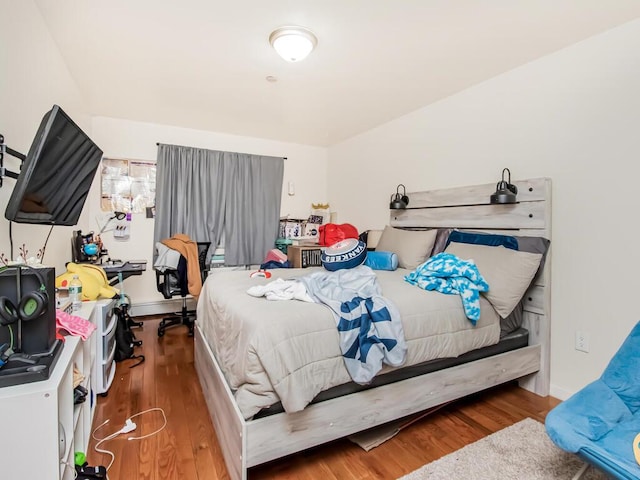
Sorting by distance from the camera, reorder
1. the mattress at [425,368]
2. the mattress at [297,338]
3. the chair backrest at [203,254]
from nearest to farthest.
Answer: the mattress at [297,338]
the mattress at [425,368]
the chair backrest at [203,254]

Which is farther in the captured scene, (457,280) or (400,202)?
(400,202)

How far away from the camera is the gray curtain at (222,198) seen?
4.14 meters

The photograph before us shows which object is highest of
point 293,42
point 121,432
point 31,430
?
point 293,42

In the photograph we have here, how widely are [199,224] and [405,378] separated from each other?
131 inches

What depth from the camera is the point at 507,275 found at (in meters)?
2.18

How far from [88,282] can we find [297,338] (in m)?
1.66

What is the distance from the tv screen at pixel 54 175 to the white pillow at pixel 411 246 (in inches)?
98.6

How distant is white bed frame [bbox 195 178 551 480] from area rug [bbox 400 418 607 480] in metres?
0.27

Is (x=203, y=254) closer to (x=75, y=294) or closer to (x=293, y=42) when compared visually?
(x=75, y=294)

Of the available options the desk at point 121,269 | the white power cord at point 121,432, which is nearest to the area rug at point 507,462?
the white power cord at point 121,432

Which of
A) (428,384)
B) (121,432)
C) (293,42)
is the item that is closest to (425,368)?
(428,384)

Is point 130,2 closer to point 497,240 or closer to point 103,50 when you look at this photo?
point 103,50

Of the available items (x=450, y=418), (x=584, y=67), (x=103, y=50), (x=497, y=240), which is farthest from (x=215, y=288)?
(x=584, y=67)

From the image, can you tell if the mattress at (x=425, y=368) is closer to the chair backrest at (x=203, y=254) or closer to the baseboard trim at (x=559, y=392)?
the baseboard trim at (x=559, y=392)
